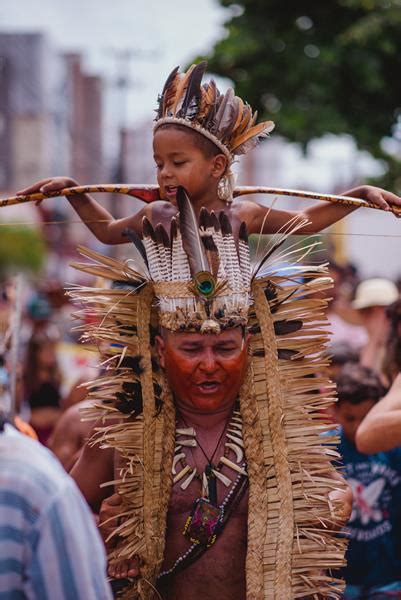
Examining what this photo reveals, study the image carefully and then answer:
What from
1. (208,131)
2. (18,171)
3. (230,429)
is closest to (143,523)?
(230,429)

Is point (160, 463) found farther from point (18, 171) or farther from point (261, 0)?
point (18, 171)

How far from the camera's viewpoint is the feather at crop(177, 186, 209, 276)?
11.7 feet

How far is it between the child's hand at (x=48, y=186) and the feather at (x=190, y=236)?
1.61 feet

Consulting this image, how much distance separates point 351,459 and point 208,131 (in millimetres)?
2110

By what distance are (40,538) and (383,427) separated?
2034 millimetres

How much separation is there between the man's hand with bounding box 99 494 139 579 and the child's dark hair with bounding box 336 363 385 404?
6.19ft

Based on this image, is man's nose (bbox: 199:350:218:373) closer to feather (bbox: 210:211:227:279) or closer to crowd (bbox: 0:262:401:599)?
feather (bbox: 210:211:227:279)

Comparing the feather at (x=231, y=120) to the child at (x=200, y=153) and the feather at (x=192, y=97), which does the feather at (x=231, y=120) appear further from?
the feather at (x=192, y=97)

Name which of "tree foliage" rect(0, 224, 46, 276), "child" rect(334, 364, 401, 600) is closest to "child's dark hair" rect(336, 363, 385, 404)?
"child" rect(334, 364, 401, 600)

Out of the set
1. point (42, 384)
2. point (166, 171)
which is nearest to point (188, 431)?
point (166, 171)

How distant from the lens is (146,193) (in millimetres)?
3893

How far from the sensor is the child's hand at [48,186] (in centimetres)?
375

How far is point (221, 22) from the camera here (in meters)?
13.5

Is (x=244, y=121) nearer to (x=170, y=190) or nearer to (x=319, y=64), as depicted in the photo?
(x=170, y=190)
